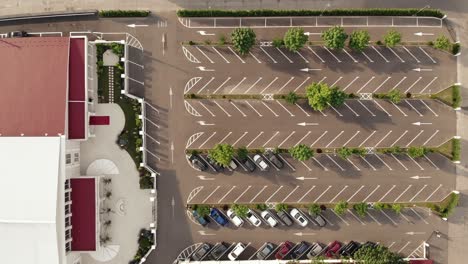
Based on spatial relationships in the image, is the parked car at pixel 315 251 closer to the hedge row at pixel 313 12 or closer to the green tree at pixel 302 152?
the green tree at pixel 302 152

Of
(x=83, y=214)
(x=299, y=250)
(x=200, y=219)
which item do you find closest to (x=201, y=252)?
(x=200, y=219)

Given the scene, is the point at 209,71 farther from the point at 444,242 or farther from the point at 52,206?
the point at 444,242

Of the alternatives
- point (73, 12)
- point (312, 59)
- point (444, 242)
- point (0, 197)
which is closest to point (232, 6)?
point (312, 59)

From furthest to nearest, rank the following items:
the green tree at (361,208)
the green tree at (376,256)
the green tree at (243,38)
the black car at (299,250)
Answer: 1. the black car at (299,250)
2. the green tree at (361,208)
3. the green tree at (243,38)
4. the green tree at (376,256)

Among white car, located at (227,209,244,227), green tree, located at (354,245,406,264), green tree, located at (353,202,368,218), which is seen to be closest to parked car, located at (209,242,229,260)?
white car, located at (227,209,244,227)

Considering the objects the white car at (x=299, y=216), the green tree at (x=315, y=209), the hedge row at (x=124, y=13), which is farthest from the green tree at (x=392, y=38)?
the hedge row at (x=124, y=13)

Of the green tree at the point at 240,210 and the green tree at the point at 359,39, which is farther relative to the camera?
the green tree at the point at 240,210

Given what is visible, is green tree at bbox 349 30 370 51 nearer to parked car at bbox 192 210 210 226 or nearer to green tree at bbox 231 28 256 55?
green tree at bbox 231 28 256 55
